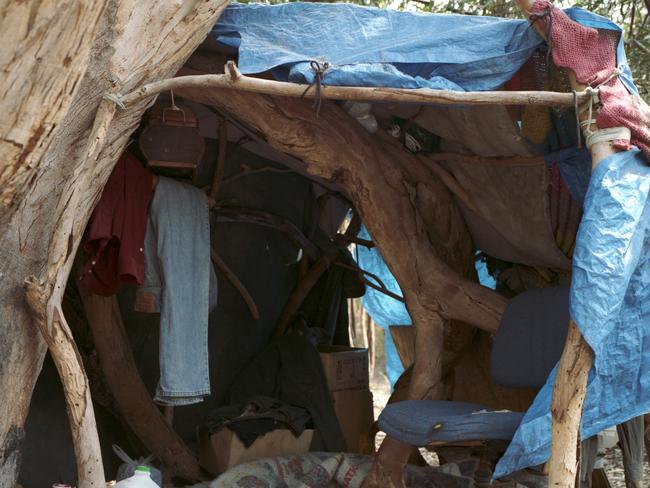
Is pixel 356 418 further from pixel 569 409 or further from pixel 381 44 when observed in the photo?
pixel 381 44

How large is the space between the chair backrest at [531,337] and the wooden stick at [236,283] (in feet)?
6.63

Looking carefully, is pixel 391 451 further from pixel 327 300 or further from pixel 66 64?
pixel 66 64

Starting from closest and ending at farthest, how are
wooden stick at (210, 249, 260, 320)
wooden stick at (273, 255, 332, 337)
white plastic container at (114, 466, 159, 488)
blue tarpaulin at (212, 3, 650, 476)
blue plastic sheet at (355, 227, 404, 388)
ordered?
white plastic container at (114, 466, 159, 488) → blue tarpaulin at (212, 3, 650, 476) → wooden stick at (210, 249, 260, 320) → wooden stick at (273, 255, 332, 337) → blue plastic sheet at (355, 227, 404, 388)

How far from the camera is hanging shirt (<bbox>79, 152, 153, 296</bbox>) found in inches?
188

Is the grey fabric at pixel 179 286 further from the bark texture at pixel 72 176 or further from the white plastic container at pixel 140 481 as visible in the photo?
the white plastic container at pixel 140 481

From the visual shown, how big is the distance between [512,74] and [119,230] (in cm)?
207

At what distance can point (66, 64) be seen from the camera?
2.58 m

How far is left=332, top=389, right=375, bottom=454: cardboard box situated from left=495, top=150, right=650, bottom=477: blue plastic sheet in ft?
8.36

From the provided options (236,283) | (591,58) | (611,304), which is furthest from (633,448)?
(236,283)

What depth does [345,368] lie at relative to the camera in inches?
260

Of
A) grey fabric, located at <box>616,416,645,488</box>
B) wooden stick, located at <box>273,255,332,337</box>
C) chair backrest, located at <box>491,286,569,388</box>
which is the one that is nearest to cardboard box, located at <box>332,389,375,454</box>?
wooden stick, located at <box>273,255,332,337</box>

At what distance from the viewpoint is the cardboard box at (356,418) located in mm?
6508

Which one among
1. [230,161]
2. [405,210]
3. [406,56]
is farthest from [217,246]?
[406,56]

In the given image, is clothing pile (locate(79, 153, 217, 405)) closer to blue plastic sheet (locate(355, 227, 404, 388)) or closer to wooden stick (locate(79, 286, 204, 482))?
wooden stick (locate(79, 286, 204, 482))
